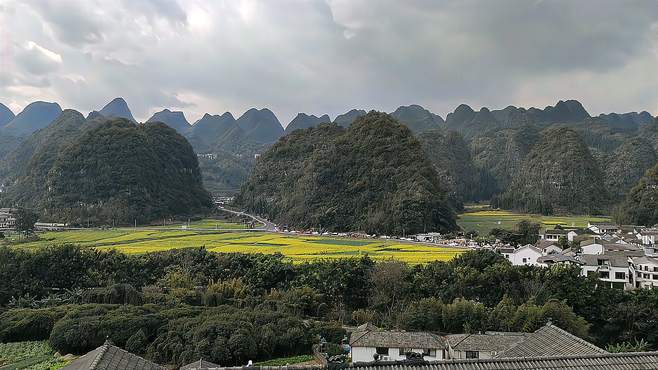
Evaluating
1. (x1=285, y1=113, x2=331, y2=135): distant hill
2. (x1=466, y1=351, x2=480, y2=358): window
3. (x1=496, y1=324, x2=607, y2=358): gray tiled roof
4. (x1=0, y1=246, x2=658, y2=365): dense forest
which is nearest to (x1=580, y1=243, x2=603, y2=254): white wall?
(x1=0, y1=246, x2=658, y2=365): dense forest

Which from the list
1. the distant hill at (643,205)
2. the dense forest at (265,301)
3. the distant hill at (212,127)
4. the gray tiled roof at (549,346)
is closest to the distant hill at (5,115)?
the distant hill at (212,127)

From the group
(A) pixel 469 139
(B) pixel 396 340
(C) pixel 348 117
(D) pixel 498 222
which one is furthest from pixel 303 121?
(B) pixel 396 340

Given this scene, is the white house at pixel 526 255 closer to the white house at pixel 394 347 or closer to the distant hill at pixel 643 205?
the white house at pixel 394 347

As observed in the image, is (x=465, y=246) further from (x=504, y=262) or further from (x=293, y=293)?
(x=293, y=293)

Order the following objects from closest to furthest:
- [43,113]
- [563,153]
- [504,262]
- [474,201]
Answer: [504,262]
[563,153]
[474,201]
[43,113]

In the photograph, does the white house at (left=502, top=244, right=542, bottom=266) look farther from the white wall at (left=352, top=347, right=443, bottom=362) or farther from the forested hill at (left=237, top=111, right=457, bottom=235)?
the forested hill at (left=237, top=111, right=457, bottom=235)

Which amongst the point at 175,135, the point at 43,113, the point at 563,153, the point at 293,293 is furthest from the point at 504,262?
the point at 43,113

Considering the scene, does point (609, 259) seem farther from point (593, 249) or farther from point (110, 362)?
point (110, 362)
